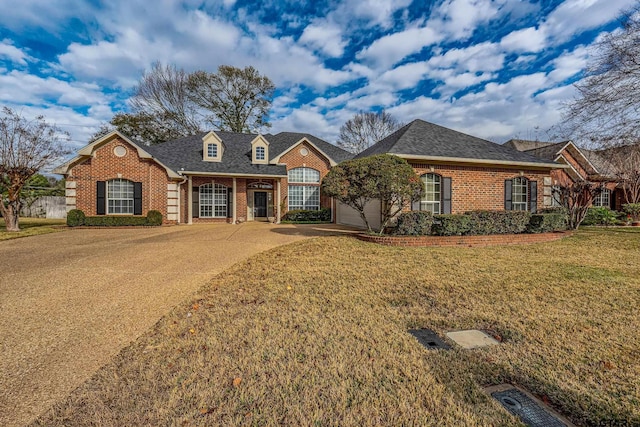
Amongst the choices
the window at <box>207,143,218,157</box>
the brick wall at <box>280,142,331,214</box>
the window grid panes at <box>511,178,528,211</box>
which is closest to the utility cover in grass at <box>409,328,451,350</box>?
the window grid panes at <box>511,178,528,211</box>

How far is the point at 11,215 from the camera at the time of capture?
11.6m

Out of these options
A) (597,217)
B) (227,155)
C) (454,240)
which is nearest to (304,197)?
(227,155)

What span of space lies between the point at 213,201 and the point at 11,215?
825 centimetres

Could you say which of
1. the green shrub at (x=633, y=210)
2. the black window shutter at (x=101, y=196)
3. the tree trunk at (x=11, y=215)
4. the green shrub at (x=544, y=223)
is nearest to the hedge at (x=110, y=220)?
the black window shutter at (x=101, y=196)

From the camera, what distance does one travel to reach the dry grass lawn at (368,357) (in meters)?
1.95

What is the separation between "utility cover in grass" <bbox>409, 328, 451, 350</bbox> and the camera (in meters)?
2.83

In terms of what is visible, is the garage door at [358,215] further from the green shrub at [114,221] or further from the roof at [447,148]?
the green shrub at [114,221]

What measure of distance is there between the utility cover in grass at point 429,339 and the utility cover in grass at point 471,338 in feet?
0.48

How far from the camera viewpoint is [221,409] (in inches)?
77.6

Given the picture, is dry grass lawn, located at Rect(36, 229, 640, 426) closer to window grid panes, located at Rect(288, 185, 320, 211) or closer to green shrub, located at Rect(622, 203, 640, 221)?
window grid panes, located at Rect(288, 185, 320, 211)

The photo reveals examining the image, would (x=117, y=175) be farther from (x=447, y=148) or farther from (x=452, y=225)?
(x=447, y=148)

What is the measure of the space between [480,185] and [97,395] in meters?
13.5

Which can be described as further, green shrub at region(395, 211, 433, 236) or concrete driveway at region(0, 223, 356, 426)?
green shrub at region(395, 211, 433, 236)

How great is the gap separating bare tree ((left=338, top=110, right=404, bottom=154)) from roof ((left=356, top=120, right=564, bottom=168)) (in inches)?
732
